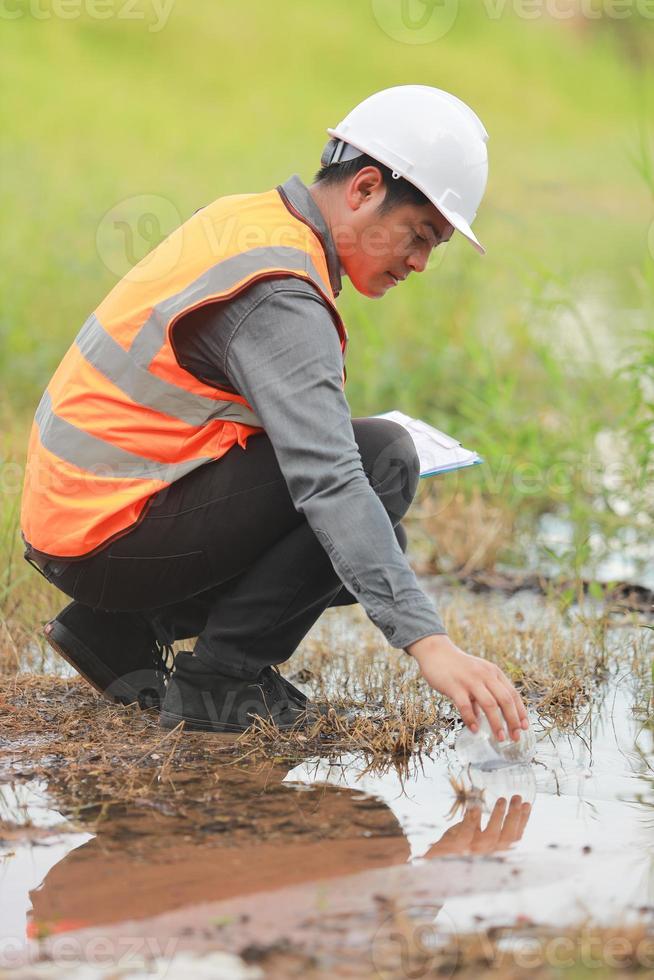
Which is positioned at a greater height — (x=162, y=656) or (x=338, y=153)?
(x=338, y=153)

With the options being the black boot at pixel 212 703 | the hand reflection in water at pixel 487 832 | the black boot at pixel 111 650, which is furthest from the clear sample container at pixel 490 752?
the black boot at pixel 111 650

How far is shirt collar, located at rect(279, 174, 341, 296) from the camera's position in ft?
8.13

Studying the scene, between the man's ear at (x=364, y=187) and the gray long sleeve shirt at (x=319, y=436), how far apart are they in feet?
0.85

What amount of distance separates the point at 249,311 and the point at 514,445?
231cm

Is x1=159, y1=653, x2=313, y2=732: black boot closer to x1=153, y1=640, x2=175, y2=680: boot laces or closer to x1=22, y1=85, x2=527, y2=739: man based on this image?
x1=22, y1=85, x2=527, y2=739: man

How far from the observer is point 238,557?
8.75 feet

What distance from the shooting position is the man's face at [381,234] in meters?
2.47

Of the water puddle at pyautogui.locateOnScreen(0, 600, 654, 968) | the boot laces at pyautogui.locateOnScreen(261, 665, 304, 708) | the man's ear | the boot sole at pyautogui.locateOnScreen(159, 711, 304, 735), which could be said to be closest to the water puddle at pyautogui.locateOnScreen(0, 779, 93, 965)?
the water puddle at pyautogui.locateOnScreen(0, 600, 654, 968)

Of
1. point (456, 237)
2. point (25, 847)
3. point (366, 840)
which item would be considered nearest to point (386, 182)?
point (366, 840)

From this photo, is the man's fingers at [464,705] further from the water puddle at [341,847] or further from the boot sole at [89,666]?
the boot sole at [89,666]

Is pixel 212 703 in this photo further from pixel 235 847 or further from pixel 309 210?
pixel 309 210

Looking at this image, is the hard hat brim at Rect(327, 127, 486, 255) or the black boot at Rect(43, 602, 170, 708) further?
the black boot at Rect(43, 602, 170, 708)

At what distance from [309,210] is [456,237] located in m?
4.44

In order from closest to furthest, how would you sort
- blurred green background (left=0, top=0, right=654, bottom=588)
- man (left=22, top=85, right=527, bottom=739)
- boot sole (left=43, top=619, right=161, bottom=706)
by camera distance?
man (left=22, top=85, right=527, bottom=739)
boot sole (left=43, top=619, right=161, bottom=706)
blurred green background (left=0, top=0, right=654, bottom=588)
